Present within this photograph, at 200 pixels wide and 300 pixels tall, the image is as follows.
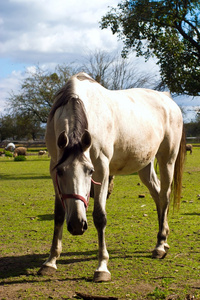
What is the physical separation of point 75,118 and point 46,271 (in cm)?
166

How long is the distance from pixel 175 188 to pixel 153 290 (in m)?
2.30

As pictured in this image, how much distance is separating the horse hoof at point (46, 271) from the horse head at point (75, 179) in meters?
1.02

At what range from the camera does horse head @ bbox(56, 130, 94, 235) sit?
2.94 m

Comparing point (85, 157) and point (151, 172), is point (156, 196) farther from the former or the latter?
point (85, 157)

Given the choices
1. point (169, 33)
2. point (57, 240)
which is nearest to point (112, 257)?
point (57, 240)

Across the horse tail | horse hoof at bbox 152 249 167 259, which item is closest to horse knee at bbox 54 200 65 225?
horse hoof at bbox 152 249 167 259

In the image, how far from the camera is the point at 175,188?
5348 mm

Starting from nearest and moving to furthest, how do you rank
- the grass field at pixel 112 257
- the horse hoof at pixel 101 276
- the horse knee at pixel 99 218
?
the grass field at pixel 112 257
the horse hoof at pixel 101 276
the horse knee at pixel 99 218

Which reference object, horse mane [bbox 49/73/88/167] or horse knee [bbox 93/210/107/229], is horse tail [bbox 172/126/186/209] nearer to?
horse knee [bbox 93/210/107/229]

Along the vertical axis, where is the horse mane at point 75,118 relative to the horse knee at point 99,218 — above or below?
above

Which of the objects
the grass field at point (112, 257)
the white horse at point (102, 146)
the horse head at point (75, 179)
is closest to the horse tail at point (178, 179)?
the white horse at point (102, 146)

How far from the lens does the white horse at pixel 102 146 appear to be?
10.1 ft

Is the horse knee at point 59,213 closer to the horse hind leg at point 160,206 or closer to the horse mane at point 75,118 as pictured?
the horse mane at point 75,118

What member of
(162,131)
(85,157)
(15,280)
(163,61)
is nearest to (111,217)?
(162,131)
